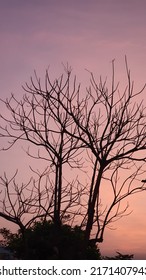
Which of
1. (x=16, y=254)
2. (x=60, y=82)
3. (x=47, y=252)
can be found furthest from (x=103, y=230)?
(x=16, y=254)

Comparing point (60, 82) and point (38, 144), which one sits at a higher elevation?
point (60, 82)

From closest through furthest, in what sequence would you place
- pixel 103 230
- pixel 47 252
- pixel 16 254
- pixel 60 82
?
pixel 103 230 → pixel 60 82 → pixel 47 252 → pixel 16 254

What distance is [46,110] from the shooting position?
743 cm

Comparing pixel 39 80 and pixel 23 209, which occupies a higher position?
pixel 39 80

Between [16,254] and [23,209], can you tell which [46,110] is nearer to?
[23,209]

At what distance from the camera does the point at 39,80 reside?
7.59 m

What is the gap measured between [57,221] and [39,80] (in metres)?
2.33


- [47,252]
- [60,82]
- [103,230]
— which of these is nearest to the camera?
[103,230]

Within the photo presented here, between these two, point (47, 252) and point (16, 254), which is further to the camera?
point (16, 254)

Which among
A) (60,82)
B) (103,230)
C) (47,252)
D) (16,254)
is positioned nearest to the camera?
(103,230)
